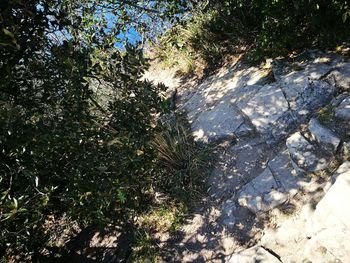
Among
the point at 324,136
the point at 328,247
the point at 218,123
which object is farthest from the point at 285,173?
the point at 218,123

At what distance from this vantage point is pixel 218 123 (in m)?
5.38

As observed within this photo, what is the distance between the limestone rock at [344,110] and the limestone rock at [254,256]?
1859 millimetres

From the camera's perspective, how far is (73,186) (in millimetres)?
3309

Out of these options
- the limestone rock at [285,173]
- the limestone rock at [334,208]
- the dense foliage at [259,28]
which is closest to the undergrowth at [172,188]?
the limestone rock at [285,173]

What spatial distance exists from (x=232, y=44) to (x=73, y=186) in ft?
14.9

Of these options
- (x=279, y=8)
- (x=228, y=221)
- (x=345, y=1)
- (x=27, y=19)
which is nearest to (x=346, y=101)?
(x=345, y=1)

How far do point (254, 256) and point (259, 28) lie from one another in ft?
13.3

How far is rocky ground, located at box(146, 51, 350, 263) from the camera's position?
11.5 feet

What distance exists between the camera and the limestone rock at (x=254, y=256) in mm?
3562

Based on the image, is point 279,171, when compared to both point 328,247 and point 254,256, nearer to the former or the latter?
point 254,256

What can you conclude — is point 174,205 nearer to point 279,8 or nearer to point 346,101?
point 346,101

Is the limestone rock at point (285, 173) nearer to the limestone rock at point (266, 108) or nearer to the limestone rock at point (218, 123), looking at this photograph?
the limestone rock at point (266, 108)

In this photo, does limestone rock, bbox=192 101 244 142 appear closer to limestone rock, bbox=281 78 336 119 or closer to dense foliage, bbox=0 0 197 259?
limestone rock, bbox=281 78 336 119

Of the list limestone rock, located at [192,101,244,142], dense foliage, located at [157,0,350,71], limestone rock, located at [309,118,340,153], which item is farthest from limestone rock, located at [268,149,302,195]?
dense foliage, located at [157,0,350,71]
